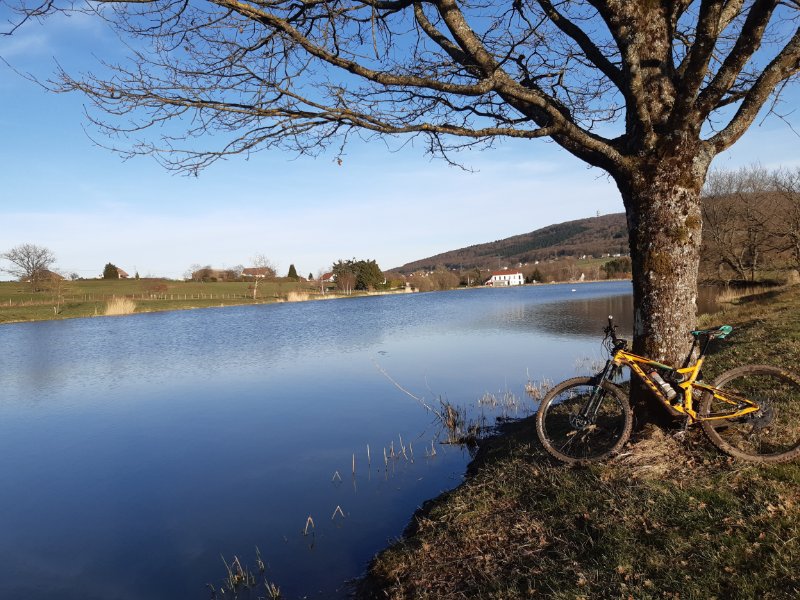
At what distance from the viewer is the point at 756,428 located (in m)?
4.72

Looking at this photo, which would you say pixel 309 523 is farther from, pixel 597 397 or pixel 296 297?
pixel 296 297

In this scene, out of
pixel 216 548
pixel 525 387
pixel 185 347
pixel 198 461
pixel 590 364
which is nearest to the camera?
pixel 216 548

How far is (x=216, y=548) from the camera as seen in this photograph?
20.3 feet

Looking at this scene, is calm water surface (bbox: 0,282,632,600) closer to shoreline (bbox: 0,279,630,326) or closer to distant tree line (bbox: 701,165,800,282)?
distant tree line (bbox: 701,165,800,282)

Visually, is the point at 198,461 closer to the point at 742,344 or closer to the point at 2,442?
the point at 2,442

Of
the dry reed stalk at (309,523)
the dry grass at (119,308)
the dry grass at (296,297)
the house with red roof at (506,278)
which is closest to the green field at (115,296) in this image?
the dry grass at (296,297)

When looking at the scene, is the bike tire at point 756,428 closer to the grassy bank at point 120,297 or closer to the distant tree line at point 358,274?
the grassy bank at point 120,297

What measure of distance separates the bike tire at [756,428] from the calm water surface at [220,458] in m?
3.88

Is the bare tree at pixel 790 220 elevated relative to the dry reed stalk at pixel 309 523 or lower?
elevated

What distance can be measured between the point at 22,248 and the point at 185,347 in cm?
5434

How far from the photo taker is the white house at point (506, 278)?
145 metres

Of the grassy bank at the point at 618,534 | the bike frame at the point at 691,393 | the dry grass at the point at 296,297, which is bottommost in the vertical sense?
the grassy bank at the point at 618,534

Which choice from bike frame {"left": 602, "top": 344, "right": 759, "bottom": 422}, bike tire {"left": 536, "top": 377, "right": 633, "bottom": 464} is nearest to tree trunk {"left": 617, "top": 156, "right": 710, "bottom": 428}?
bike frame {"left": 602, "top": 344, "right": 759, "bottom": 422}

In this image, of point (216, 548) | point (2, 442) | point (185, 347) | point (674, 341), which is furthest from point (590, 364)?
point (185, 347)
